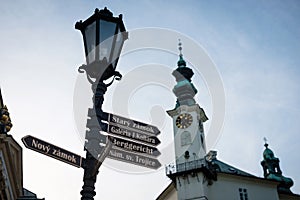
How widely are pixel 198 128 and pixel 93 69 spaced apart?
46494 mm

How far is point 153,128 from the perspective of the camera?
5.42 m

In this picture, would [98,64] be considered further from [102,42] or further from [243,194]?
[243,194]

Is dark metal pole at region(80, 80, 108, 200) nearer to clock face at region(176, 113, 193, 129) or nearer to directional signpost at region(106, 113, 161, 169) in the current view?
directional signpost at region(106, 113, 161, 169)

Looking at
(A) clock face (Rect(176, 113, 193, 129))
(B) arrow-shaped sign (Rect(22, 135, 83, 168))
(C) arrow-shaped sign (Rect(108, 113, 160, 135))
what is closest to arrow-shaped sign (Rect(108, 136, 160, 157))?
(C) arrow-shaped sign (Rect(108, 113, 160, 135))

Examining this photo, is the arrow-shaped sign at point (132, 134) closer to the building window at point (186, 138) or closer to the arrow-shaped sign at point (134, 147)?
the arrow-shaped sign at point (134, 147)

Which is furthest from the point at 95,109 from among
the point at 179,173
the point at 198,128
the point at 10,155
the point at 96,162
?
the point at 198,128

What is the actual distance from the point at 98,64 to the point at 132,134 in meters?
1.02

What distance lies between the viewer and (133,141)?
5.14 metres

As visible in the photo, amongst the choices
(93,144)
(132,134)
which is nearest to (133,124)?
(132,134)

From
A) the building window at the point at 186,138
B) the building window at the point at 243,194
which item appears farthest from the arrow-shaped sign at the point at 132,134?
the building window at the point at 186,138

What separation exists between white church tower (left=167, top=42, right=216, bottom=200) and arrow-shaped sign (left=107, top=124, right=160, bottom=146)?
33732 mm

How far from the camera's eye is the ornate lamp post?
4.62 m

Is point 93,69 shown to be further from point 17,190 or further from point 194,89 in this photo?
point 194,89

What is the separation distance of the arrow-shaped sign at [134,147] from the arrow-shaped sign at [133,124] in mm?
200
